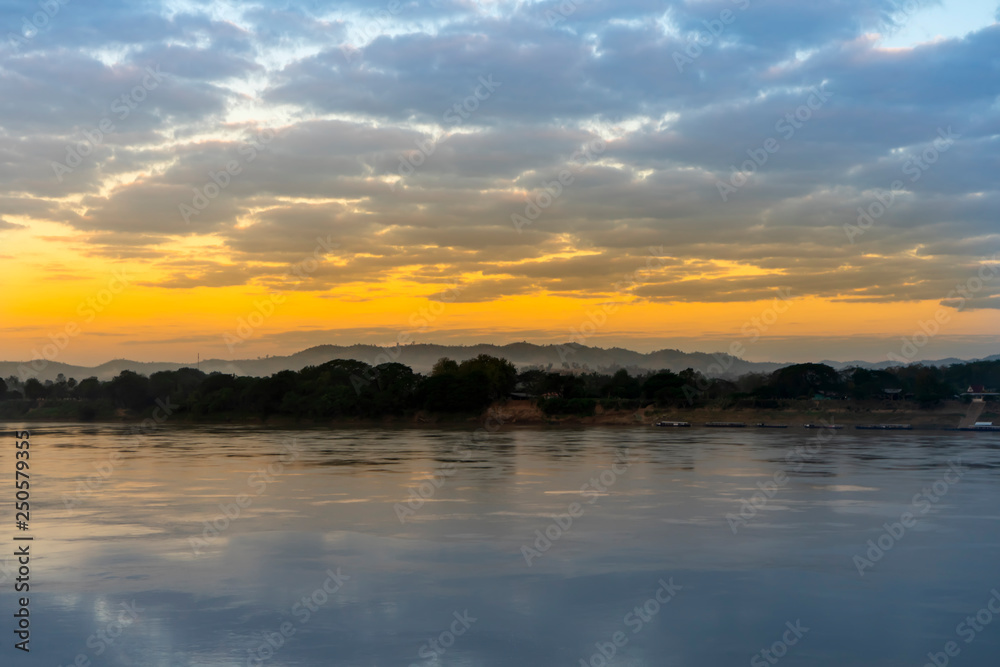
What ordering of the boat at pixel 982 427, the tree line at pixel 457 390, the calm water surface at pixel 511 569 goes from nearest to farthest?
the calm water surface at pixel 511 569 → the boat at pixel 982 427 → the tree line at pixel 457 390

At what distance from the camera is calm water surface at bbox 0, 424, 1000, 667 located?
51.1 ft

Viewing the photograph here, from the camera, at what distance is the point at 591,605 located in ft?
59.5

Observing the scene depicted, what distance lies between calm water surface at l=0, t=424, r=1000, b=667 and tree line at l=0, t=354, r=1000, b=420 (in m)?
81.4

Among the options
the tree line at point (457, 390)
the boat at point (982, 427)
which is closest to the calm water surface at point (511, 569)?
the boat at point (982, 427)

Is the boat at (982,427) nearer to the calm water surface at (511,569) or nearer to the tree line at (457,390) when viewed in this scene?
the tree line at (457,390)

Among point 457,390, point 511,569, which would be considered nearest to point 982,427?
point 457,390

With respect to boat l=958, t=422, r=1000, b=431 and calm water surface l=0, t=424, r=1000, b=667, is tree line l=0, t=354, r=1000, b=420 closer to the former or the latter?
boat l=958, t=422, r=1000, b=431

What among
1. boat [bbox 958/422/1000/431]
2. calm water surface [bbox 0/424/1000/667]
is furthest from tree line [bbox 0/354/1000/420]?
calm water surface [bbox 0/424/1000/667]

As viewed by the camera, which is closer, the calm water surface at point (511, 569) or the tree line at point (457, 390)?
the calm water surface at point (511, 569)

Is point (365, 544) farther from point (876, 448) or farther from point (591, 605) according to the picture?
point (876, 448)

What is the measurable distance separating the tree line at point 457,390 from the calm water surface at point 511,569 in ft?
267

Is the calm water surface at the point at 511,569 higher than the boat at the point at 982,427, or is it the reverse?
the calm water surface at the point at 511,569

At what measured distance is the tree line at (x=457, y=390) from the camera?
4970 inches

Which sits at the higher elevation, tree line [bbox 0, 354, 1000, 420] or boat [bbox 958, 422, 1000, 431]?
tree line [bbox 0, 354, 1000, 420]
